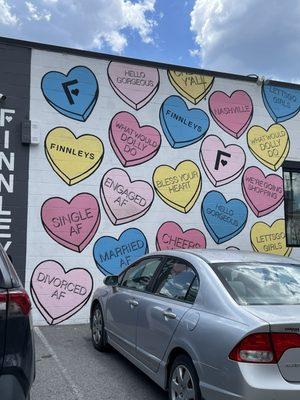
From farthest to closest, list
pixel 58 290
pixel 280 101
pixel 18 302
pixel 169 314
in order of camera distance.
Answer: pixel 280 101 → pixel 58 290 → pixel 169 314 → pixel 18 302

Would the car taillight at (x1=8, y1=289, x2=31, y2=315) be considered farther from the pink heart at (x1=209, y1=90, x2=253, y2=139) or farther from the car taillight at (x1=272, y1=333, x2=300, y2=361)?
the pink heart at (x1=209, y1=90, x2=253, y2=139)

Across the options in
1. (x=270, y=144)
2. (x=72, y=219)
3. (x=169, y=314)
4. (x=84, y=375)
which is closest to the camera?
(x=169, y=314)

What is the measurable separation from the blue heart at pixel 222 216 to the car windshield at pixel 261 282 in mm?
5416

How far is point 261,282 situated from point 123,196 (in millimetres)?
5481

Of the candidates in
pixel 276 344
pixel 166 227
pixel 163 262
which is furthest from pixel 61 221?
pixel 276 344

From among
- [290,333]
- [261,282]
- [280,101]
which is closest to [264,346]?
[290,333]

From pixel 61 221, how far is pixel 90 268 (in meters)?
1.04

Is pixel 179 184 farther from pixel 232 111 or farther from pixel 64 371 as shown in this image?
pixel 64 371

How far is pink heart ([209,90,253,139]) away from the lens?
34.9ft

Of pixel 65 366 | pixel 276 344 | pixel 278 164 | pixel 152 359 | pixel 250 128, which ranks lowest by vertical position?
pixel 65 366

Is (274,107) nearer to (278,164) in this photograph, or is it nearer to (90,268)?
(278,164)

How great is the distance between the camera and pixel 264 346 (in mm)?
3670

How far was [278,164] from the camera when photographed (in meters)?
11.2

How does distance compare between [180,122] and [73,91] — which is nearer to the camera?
[73,91]
